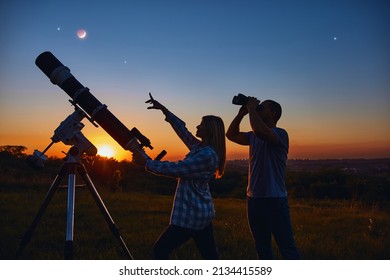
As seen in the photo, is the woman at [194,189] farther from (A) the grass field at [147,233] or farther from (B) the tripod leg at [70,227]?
(A) the grass field at [147,233]

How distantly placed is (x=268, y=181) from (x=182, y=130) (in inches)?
47.3

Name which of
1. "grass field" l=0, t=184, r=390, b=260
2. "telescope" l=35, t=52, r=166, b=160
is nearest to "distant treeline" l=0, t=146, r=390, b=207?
"grass field" l=0, t=184, r=390, b=260

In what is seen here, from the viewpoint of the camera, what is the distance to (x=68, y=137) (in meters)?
3.92

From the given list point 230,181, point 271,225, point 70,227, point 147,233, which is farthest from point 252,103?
point 230,181

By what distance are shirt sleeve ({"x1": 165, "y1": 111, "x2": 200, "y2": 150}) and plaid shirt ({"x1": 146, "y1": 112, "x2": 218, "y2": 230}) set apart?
33.0 inches

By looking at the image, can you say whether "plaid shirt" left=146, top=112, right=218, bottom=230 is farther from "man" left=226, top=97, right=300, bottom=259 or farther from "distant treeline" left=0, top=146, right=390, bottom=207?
"distant treeline" left=0, top=146, right=390, bottom=207

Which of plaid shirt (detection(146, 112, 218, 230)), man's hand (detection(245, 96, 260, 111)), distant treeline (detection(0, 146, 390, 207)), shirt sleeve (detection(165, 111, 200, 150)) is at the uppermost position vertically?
man's hand (detection(245, 96, 260, 111))

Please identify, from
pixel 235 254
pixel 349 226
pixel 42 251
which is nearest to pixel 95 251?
pixel 42 251

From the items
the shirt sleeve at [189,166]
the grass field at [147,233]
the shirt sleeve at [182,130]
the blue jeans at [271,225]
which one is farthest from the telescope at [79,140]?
the grass field at [147,233]

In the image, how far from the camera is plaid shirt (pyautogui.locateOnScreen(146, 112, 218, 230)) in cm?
312

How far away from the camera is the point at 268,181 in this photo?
3668mm

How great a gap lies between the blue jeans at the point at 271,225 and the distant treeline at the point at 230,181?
14291 mm

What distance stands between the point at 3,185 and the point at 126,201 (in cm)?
641

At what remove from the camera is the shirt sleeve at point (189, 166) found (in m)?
3.10
